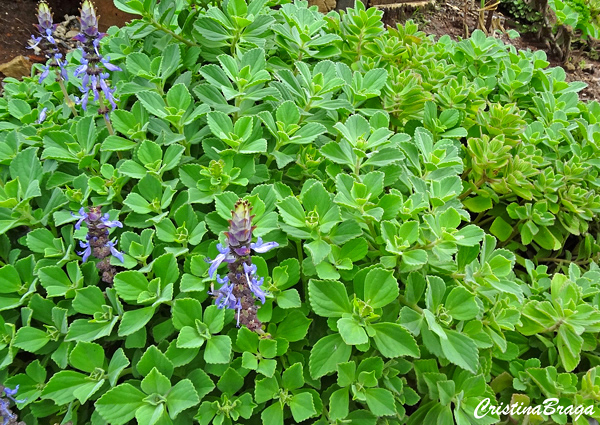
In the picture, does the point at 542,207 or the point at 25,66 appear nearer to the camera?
the point at 542,207

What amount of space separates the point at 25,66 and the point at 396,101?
3.68 metres

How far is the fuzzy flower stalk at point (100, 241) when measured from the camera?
1457mm

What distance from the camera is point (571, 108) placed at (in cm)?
253

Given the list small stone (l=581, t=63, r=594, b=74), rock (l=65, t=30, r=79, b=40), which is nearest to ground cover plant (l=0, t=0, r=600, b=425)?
rock (l=65, t=30, r=79, b=40)

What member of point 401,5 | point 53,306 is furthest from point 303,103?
point 401,5

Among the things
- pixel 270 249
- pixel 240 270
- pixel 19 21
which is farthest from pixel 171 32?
pixel 19 21

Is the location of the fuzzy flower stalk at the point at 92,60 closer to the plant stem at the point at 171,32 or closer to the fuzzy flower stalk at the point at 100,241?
the plant stem at the point at 171,32

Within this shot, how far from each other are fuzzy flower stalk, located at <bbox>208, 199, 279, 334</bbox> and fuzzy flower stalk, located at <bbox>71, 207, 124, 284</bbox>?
0.39 meters

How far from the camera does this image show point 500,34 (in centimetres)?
484

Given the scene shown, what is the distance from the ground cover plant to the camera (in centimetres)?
140

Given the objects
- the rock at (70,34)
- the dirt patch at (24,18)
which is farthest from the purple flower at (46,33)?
the dirt patch at (24,18)

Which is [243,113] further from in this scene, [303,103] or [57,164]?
[57,164]

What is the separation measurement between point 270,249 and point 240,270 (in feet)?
0.73

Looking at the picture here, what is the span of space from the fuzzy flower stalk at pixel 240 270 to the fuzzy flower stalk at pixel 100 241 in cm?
39
